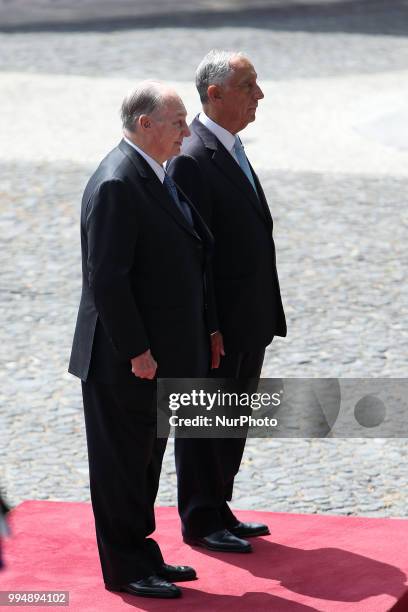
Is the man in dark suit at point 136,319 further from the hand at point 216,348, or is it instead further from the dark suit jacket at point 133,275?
the hand at point 216,348

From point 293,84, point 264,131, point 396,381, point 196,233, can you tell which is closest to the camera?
point 196,233

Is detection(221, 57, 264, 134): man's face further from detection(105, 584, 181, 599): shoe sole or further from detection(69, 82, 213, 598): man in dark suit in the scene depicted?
detection(105, 584, 181, 599): shoe sole

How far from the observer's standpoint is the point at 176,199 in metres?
4.30

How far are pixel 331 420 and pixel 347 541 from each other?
156cm

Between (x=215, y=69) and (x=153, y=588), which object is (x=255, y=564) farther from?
(x=215, y=69)

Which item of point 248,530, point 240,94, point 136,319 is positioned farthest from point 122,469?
point 240,94

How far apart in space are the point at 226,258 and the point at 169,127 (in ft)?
2.20

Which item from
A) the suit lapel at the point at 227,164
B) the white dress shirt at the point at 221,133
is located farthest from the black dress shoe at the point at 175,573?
the white dress shirt at the point at 221,133

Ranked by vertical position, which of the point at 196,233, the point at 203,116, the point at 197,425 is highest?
the point at 203,116

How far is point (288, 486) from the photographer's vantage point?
5590mm

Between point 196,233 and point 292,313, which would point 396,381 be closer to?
point 292,313

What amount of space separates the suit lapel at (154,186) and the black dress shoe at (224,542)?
1.13 meters

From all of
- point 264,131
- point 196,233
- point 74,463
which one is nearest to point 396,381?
point 74,463

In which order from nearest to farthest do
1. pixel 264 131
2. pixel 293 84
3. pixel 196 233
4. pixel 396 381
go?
1. pixel 196 233
2. pixel 396 381
3. pixel 264 131
4. pixel 293 84
